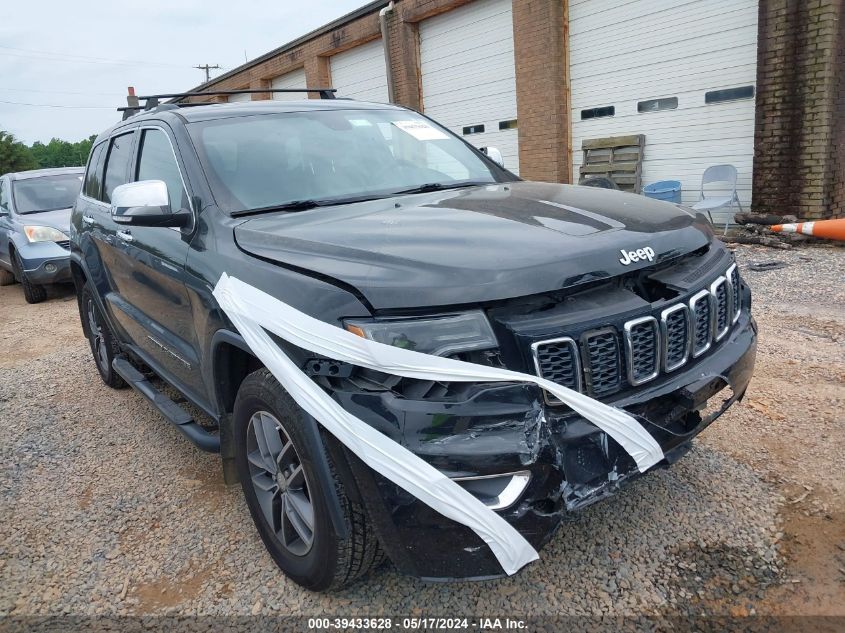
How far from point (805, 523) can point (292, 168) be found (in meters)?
2.65

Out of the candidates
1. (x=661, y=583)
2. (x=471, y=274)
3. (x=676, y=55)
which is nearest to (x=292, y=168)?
(x=471, y=274)

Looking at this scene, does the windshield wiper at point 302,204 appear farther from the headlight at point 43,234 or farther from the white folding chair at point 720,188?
the headlight at point 43,234

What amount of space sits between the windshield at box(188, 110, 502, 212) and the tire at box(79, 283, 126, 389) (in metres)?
2.11

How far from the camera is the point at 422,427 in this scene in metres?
1.82

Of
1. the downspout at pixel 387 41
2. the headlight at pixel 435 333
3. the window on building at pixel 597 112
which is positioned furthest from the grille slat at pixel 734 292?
the downspout at pixel 387 41

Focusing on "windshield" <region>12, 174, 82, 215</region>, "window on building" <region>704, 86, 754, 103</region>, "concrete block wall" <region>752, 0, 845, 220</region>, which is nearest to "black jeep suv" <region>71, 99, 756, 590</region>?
"concrete block wall" <region>752, 0, 845, 220</region>

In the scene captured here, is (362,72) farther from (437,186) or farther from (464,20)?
(437,186)

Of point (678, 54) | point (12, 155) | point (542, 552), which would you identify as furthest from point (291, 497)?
point (12, 155)

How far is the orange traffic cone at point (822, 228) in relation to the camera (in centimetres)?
740

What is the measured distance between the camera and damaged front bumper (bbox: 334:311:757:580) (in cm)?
181

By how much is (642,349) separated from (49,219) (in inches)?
357

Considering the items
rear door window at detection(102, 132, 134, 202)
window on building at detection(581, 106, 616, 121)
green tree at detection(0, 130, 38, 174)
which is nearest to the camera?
rear door window at detection(102, 132, 134, 202)

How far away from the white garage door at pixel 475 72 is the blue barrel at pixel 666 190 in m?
3.13

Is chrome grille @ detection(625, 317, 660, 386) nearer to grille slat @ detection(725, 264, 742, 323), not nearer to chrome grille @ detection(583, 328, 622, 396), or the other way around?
chrome grille @ detection(583, 328, 622, 396)
